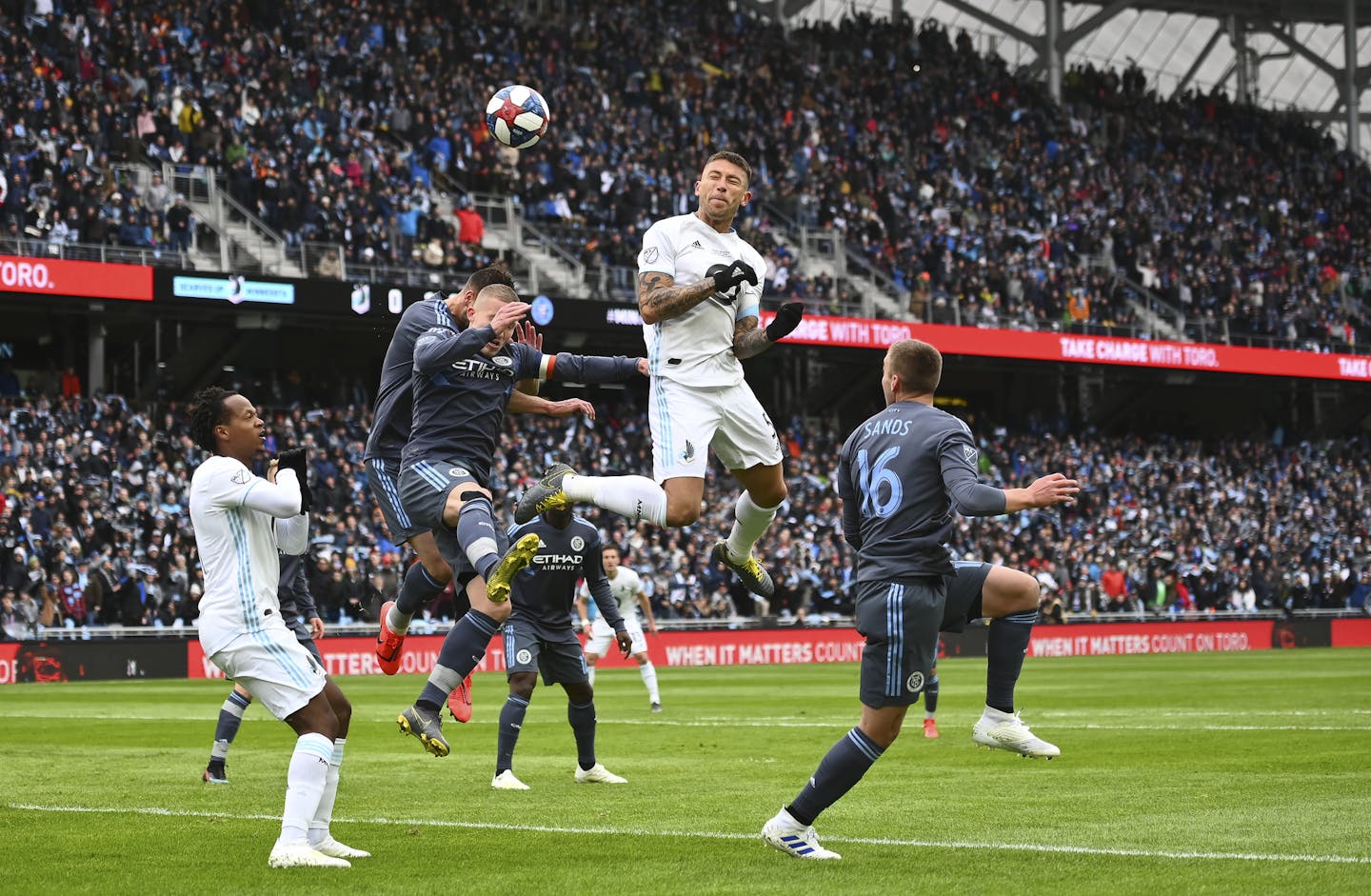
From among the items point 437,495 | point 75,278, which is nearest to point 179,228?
point 75,278

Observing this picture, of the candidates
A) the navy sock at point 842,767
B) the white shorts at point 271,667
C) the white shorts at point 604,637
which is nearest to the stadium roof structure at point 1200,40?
the white shorts at point 604,637

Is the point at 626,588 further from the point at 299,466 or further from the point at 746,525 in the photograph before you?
the point at 299,466

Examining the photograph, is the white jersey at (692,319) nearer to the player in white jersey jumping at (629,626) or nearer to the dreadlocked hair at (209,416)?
the dreadlocked hair at (209,416)

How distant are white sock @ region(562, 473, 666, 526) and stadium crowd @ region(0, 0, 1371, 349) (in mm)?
25443

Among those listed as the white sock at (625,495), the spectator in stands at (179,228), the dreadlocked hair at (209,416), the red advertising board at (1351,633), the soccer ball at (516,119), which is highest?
the spectator in stands at (179,228)

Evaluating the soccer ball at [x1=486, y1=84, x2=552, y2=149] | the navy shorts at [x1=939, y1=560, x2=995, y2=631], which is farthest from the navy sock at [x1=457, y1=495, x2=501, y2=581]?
the soccer ball at [x1=486, y1=84, x2=552, y2=149]

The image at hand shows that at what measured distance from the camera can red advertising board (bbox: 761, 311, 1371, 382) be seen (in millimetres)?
40469

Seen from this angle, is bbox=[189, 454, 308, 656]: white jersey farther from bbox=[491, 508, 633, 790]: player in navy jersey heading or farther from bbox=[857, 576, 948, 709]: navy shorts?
bbox=[491, 508, 633, 790]: player in navy jersey heading

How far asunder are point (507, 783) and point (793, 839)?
4.47m

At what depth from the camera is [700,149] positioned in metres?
43.5

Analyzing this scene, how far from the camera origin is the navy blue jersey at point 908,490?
7.93 metres

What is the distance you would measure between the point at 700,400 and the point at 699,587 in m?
25.9

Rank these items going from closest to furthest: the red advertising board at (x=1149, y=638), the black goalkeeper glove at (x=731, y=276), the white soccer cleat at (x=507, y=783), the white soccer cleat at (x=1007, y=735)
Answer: the white soccer cleat at (x=1007, y=735) < the black goalkeeper glove at (x=731, y=276) < the white soccer cleat at (x=507, y=783) < the red advertising board at (x=1149, y=638)

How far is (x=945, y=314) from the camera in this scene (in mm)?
42406
